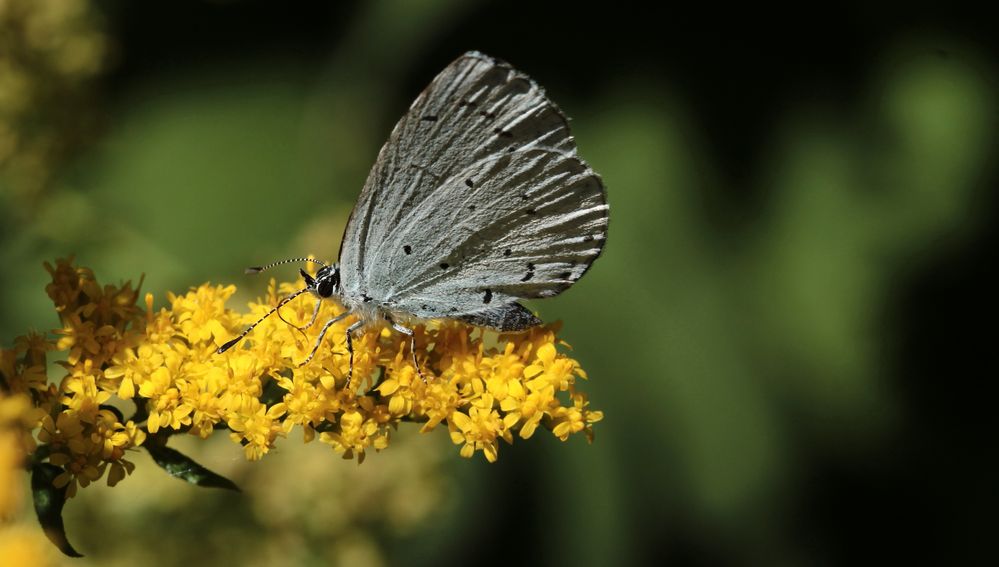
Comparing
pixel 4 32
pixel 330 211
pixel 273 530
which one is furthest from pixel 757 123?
pixel 4 32

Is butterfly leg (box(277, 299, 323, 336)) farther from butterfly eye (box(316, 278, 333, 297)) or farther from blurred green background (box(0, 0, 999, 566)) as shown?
blurred green background (box(0, 0, 999, 566))

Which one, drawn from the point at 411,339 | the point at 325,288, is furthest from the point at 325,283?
the point at 411,339

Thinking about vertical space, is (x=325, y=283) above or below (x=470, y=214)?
below

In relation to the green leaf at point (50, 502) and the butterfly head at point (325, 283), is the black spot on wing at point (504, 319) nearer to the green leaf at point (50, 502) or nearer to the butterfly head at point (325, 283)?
the butterfly head at point (325, 283)

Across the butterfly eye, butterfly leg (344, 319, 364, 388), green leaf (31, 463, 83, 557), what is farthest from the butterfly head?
green leaf (31, 463, 83, 557)

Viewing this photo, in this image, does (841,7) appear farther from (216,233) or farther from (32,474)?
(32,474)

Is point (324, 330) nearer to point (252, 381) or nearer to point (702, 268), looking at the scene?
point (252, 381)
